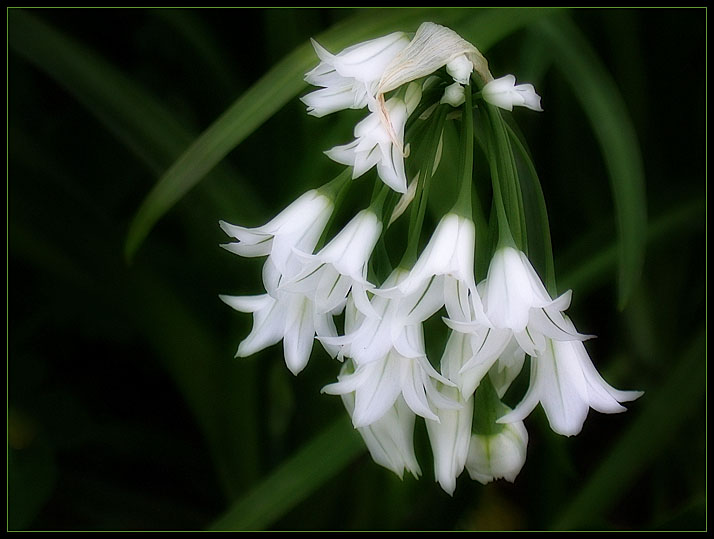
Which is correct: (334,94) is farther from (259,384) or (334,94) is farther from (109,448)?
(109,448)

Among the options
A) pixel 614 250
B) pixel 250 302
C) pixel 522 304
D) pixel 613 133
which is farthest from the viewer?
pixel 614 250

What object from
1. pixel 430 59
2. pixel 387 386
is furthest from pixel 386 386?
pixel 430 59

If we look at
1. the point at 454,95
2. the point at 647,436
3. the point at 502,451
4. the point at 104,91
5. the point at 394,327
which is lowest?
the point at 647,436

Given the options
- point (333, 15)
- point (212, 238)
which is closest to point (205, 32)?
point (333, 15)

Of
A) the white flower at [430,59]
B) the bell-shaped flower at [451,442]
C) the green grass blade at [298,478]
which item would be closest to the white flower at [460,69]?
the white flower at [430,59]

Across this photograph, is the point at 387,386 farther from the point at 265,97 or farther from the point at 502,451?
the point at 265,97

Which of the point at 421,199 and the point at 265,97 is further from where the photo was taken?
the point at 265,97
